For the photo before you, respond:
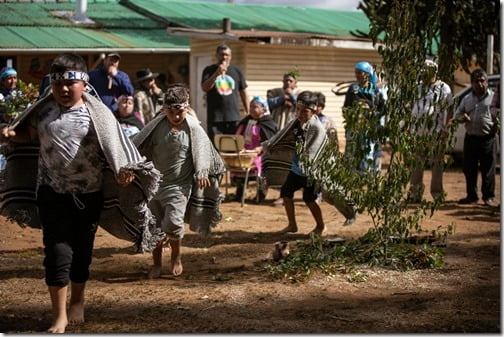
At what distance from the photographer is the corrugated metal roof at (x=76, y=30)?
19406 millimetres

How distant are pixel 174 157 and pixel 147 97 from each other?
5.34 metres

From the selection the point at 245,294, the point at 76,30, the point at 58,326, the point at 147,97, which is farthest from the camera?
the point at 76,30

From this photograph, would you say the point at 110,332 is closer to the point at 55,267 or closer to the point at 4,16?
the point at 55,267

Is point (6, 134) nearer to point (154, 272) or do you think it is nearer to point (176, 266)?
point (154, 272)

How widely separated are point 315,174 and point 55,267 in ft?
9.89

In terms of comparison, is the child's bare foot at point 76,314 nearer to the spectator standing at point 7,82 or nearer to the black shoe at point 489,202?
the spectator standing at point 7,82

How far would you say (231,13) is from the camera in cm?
2561

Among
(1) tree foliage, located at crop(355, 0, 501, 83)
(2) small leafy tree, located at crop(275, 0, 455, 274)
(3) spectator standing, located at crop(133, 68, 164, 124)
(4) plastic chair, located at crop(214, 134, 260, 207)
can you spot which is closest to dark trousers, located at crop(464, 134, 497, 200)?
(4) plastic chair, located at crop(214, 134, 260, 207)

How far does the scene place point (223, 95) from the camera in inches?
520

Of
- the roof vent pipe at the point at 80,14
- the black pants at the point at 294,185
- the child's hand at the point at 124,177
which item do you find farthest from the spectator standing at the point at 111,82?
the roof vent pipe at the point at 80,14

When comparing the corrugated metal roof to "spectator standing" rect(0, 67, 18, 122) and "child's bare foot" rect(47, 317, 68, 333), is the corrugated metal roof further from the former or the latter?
"child's bare foot" rect(47, 317, 68, 333)

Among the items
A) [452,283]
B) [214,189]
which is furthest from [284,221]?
→ [452,283]

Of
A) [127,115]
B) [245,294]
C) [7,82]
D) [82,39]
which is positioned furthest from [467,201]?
[82,39]

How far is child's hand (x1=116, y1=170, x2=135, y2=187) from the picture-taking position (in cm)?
563
